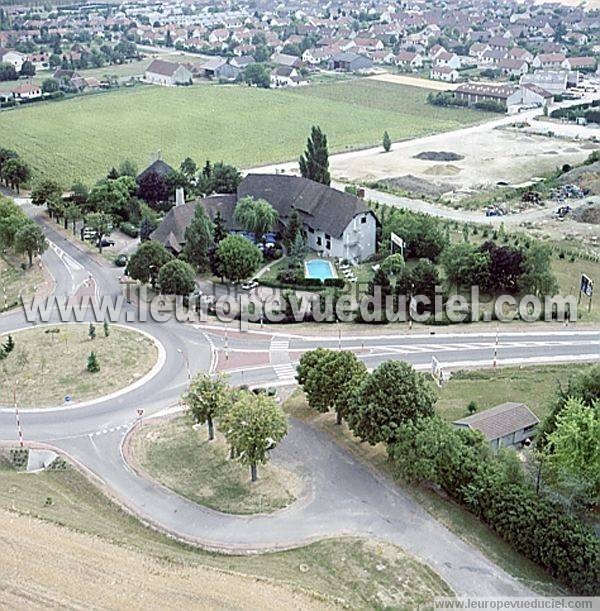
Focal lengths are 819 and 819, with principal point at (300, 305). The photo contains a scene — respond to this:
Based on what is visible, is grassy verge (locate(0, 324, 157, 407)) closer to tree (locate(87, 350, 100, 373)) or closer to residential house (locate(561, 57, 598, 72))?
tree (locate(87, 350, 100, 373))

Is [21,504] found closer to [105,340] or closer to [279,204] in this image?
[105,340]

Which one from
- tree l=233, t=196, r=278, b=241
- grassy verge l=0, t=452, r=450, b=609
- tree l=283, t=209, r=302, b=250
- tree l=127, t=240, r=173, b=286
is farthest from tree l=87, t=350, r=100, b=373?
tree l=283, t=209, r=302, b=250

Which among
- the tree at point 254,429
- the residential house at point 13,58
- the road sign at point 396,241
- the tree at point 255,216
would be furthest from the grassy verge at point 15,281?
the residential house at point 13,58

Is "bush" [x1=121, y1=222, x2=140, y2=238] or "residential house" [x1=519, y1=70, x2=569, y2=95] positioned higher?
"residential house" [x1=519, y1=70, x2=569, y2=95]

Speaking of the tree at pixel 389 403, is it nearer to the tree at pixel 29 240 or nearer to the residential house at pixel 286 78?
the tree at pixel 29 240

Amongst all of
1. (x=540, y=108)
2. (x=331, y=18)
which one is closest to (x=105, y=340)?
(x=540, y=108)
